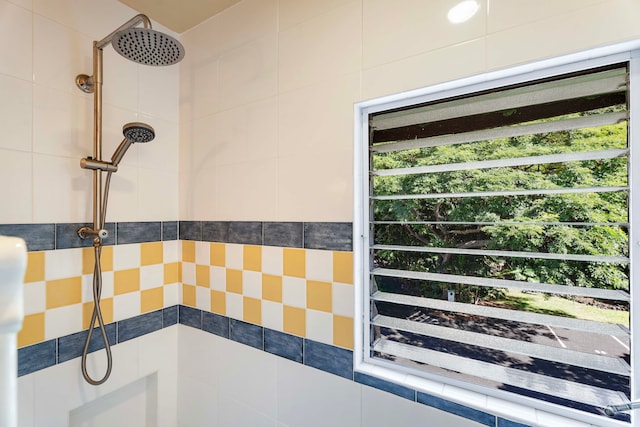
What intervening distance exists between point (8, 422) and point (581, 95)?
1251mm

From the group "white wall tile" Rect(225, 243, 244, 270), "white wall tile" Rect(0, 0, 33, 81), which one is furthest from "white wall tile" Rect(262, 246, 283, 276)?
"white wall tile" Rect(0, 0, 33, 81)

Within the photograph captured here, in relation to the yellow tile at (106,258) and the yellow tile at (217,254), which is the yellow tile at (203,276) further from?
the yellow tile at (106,258)

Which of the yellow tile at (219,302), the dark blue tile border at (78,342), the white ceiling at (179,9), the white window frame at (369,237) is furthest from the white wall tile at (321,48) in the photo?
the dark blue tile border at (78,342)

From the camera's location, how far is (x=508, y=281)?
0.90 m

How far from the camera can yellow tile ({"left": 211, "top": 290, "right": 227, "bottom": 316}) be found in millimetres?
1383

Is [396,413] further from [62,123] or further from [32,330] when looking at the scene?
[62,123]

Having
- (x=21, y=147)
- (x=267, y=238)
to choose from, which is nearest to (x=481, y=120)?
→ (x=267, y=238)

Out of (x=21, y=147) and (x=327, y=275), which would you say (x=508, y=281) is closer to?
(x=327, y=275)

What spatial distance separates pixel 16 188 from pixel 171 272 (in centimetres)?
70

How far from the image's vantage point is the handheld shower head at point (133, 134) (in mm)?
1080

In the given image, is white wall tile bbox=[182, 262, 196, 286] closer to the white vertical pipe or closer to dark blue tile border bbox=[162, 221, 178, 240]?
dark blue tile border bbox=[162, 221, 178, 240]

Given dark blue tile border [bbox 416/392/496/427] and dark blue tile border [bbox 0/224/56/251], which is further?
dark blue tile border [bbox 0/224/56/251]

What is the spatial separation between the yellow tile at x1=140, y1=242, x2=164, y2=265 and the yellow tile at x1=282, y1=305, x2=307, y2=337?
73 centimetres

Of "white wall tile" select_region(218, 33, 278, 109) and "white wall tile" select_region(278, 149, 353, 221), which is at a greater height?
"white wall tile" select_region(218, 33, 278, 109)
